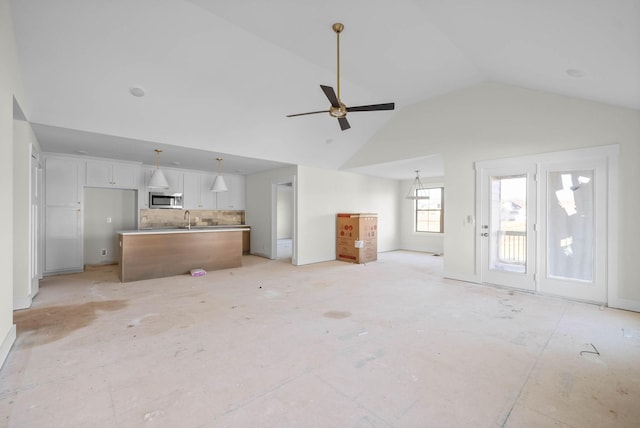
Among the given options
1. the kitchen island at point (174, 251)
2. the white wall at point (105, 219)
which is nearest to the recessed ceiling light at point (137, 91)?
the kitchen island at point (174, 251)

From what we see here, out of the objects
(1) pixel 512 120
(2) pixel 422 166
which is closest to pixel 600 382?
(1) pixel 512 120

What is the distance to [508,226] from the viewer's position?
4.69m

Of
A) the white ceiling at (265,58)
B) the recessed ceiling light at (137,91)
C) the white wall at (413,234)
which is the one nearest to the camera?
the white ceiling at (265,58)

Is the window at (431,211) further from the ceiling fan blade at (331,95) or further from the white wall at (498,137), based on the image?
the ceiling fan blade at (331,95)

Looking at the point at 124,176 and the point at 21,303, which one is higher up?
the point at 124,176

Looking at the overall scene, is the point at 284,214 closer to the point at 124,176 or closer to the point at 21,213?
the point at 124,176

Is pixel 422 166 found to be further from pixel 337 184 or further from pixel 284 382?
pixel 284 382

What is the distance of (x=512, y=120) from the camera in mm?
4512

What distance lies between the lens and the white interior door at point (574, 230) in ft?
12.6

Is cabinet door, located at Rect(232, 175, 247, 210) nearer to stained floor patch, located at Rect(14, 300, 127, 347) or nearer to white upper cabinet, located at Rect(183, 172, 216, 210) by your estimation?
white upper cabinet, located at Rect(183, 172, 216, 210)

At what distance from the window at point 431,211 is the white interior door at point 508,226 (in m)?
4.00

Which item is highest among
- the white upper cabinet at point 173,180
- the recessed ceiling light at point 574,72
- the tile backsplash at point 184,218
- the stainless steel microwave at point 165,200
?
the recessed ceiling light at point 574,72

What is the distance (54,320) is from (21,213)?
155 cm

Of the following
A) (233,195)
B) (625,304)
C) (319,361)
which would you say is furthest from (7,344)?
(625,304)
